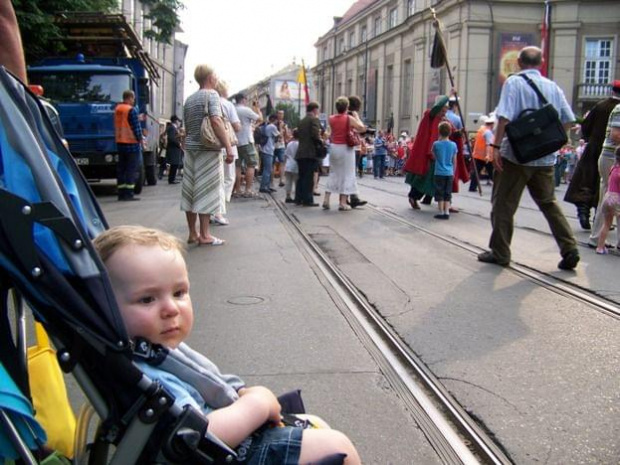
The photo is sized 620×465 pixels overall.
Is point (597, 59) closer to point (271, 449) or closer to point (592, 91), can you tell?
point (592, 91)

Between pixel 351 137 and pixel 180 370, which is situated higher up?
pixel 351 137

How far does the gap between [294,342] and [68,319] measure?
2697 mm

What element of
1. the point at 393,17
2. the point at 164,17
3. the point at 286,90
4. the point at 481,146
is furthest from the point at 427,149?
the point at 286,90

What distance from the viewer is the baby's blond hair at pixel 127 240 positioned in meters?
1.86

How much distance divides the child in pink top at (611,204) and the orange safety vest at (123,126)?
28.1ft

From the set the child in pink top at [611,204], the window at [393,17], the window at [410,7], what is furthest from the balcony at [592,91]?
the child in pink top at [611,204]

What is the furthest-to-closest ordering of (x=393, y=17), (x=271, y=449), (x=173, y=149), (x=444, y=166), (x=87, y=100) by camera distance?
(x=393, y=17), (x=173, y=149), (x=87, y=100), (x=444, y=166), (x=271, y=449)

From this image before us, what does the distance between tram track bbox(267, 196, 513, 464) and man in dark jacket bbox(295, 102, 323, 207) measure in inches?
253

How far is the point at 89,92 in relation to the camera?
1399cm

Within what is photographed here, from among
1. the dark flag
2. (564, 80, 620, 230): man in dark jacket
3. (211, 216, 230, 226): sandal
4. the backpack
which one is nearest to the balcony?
the backpack

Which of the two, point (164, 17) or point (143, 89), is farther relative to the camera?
point (164, 17)

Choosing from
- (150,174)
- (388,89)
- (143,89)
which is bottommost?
(150,174)

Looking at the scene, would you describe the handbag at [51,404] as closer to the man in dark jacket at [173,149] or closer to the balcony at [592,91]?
the man in dark jacket at [173,149]

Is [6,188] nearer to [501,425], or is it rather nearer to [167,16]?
[501,425]
